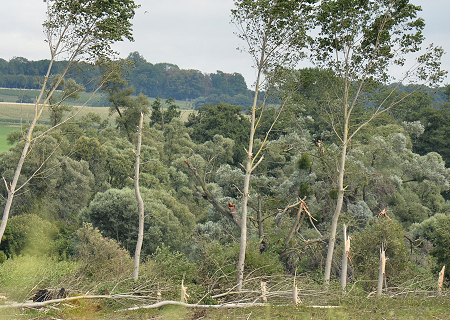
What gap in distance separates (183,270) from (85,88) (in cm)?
602

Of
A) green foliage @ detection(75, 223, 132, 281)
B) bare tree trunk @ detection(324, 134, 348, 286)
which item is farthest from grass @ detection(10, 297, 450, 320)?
green foliage @ detection(75, 223, 132, 281)

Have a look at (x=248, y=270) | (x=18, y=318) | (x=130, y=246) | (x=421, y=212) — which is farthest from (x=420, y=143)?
(x=18, y=318)

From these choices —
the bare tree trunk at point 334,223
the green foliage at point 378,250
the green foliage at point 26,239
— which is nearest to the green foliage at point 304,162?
the green foliage at point 378,250

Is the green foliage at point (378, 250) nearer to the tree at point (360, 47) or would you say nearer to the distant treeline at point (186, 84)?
the tree at point (360, 47)

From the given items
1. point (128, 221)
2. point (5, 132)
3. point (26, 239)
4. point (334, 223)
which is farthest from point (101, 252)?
point (5, 132)

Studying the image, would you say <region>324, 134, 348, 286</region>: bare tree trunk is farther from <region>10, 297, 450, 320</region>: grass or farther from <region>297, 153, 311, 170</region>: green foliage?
<region>297, 153, 311, 170</region>: green foliage

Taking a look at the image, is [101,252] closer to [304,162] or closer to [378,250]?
[304,162]

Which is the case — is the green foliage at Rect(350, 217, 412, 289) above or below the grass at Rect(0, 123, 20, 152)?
below

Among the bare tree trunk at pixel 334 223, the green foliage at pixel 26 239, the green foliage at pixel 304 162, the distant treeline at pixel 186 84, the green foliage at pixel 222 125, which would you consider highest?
the distant treeline at pixel 186 84

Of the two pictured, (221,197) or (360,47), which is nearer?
(360,47)

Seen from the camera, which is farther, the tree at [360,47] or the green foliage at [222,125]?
the green foliage at [222,125]

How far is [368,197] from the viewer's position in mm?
23078

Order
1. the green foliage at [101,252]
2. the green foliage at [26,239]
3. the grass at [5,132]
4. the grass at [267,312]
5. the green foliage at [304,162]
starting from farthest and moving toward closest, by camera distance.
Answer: the grass at [5,132]
the green foliage at [26,239]
the green foliage at [304,162]
the green foliage at [101,252]
the grass at [267,312]

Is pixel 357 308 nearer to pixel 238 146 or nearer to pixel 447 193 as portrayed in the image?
pixel 447 193
